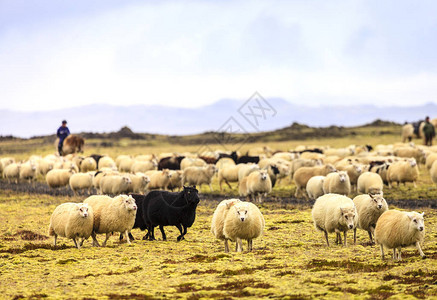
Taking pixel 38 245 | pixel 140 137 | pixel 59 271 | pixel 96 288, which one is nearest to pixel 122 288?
pixel 96 288

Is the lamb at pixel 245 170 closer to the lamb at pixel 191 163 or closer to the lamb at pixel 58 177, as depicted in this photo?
the lamb at pixel 191 163

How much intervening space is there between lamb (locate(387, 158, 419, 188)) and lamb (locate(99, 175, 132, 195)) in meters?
15.2

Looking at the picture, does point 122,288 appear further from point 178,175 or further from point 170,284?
point 178,175

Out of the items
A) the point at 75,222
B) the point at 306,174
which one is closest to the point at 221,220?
the point at 75,222

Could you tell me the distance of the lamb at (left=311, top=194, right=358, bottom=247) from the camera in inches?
595

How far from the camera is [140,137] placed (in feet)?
337

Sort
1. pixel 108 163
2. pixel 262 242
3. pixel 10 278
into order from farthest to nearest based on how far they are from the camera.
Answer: pixel 108 163
pixel 262 242
pixel 10 278

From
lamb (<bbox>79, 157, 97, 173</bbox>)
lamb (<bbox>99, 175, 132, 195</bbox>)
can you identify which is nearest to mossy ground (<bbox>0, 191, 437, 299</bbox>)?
lamb (<bbox>99, 175, 132, 195</bbox>)

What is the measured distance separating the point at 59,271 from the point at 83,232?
2.85 metres

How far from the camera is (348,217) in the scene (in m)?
15.0

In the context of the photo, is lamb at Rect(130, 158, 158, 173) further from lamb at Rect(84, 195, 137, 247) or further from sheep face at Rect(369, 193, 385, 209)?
sheep face at Rect(369, 193, 385, 209)

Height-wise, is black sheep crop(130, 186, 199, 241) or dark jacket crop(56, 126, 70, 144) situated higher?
dark jacket crop(56, 126, 70, 144)

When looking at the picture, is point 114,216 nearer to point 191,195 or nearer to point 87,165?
point 191,195

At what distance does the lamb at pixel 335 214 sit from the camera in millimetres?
15109
